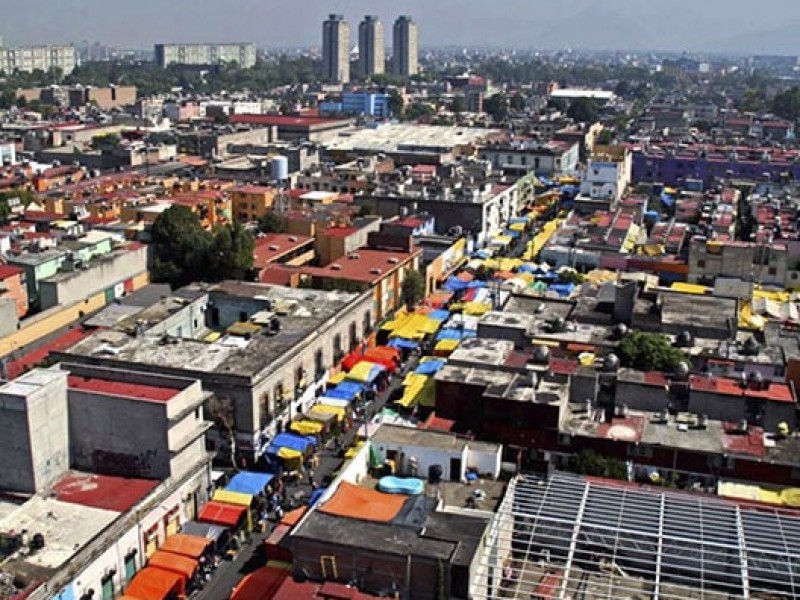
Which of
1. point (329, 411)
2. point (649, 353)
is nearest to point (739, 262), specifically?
point (649, 353)

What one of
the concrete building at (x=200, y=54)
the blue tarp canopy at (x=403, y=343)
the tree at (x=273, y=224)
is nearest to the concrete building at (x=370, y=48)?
the concrete building at (x=200, y=54)

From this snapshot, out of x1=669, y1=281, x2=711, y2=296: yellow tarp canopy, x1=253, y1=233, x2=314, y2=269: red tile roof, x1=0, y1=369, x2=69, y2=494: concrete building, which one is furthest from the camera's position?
x1=253, y1=233, x2=314, y2=269: red tile roof

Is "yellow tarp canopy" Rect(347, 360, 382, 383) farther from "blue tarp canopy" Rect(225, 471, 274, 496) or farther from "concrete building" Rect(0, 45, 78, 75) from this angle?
"concrete building" Rect(0, 45, 78, 75)

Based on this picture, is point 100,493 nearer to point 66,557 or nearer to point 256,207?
point 66,557

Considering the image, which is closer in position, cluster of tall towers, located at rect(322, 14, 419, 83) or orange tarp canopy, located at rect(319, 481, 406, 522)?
orange tarp canopy, located at rect(319, 481, 406, 522)

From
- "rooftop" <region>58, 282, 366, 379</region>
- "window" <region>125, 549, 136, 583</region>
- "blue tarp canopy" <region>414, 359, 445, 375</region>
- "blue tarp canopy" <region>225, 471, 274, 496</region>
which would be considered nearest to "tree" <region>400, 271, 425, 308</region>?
"rooftop" <region>58, 282, 366, 379</region>

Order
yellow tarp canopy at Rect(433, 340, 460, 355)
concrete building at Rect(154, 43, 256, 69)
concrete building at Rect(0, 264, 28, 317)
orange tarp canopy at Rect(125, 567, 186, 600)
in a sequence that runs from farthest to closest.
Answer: concrete building at Rect(154, 43, 256, 69), concrete building at Rect(0, 264, 28, 317), yellow tarp canopy at Rect(433, 340, 460, 355), orange tarp canopy at Rect(125, 567, 186, 600)

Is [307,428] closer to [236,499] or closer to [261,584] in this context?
[236,499]
